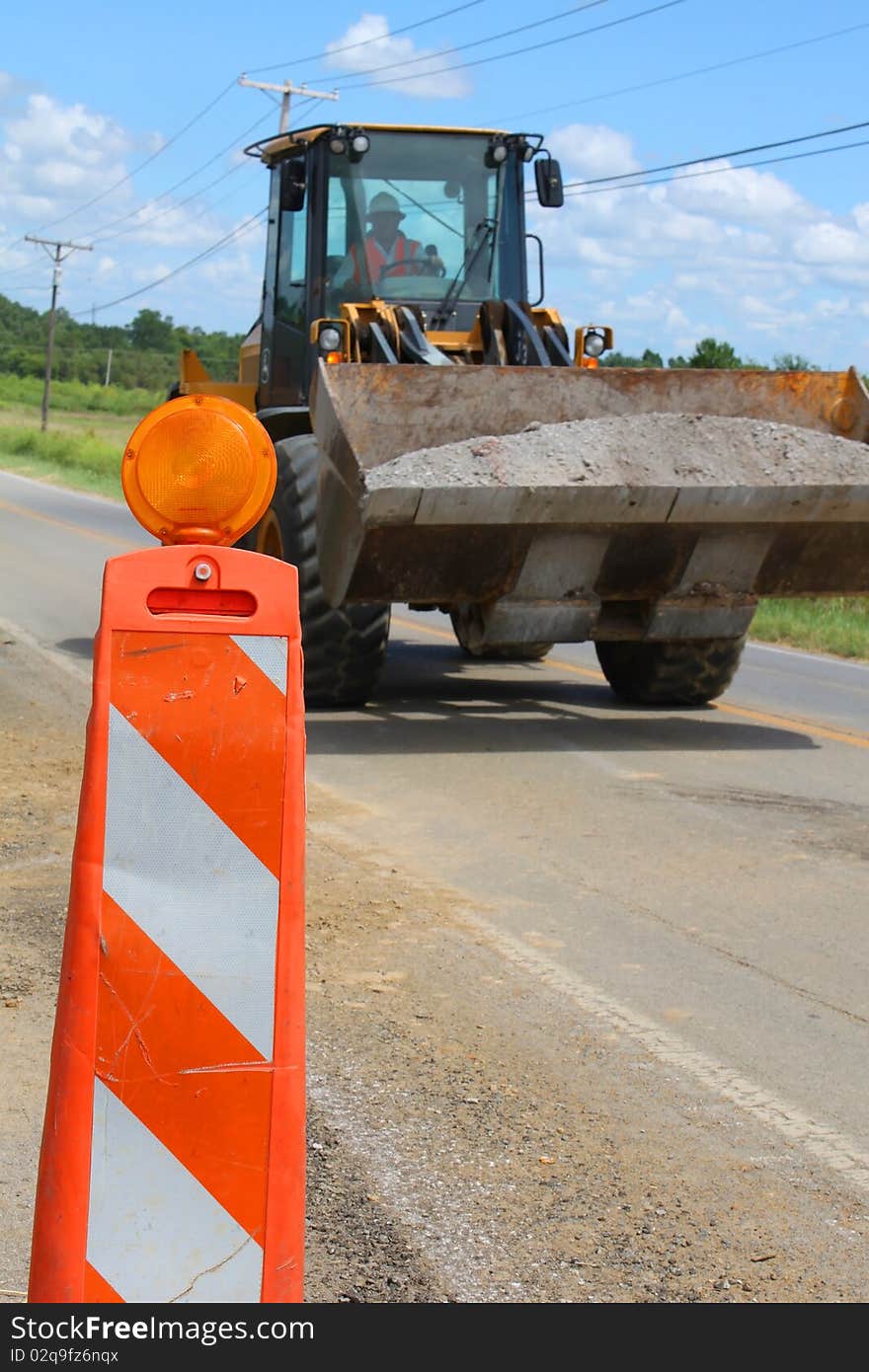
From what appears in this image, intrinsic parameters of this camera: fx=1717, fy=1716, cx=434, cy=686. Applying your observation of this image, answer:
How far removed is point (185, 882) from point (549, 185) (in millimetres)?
9983

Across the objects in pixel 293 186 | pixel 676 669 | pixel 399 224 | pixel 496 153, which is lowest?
pixel 676 669

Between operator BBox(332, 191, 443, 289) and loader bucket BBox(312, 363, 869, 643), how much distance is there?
2.21m

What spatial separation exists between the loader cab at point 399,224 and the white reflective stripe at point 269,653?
8971 millimetres

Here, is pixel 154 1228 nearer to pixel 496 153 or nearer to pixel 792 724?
pixel 792 724

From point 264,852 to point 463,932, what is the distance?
3.29 meters

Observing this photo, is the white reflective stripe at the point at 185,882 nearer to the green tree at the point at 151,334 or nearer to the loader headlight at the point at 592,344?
the loader headlight at the point at 592,344

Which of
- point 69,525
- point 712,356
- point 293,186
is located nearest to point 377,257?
point 293,186

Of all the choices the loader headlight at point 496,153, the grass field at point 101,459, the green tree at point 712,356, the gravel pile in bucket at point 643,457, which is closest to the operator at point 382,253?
the loader headlight at point 496,153

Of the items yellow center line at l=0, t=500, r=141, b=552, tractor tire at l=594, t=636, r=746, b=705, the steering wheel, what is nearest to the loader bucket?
tractor tire at l=594, t=636, r=746, b=705

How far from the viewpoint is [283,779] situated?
2.67m

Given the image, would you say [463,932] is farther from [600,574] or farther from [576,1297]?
[600,574]

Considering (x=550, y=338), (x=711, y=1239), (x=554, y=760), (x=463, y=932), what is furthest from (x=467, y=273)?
(x=711, y=1239)

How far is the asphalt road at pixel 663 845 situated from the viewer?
4.90 meters

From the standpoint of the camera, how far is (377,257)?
38.3 feet
